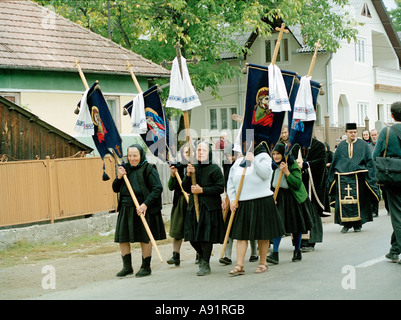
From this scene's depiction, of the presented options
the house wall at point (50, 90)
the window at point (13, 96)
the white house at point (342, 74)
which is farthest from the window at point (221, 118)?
the window at point (13, 96)

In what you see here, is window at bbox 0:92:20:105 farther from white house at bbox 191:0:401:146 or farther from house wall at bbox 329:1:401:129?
house wall at bbox 329:1:401:129

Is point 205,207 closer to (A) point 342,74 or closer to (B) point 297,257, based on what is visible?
(B) point 297,257

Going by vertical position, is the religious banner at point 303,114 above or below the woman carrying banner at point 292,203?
above

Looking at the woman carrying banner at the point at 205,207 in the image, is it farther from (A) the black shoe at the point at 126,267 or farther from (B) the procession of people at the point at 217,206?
(A) the black shoe at the point at 126,267

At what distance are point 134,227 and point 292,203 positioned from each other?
8.11ft

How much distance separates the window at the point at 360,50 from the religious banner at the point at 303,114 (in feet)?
93.2

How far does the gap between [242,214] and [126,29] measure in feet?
65.2

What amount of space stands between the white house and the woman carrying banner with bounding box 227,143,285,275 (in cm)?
2314

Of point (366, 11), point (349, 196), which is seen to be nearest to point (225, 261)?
point (349, 196)

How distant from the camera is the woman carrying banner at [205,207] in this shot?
30.7 ft

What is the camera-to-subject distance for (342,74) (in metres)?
35.7

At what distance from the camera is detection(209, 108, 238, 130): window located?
37.5 meters

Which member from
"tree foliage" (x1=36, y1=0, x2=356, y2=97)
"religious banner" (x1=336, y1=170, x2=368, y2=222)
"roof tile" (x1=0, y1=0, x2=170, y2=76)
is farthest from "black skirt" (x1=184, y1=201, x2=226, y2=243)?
"tree foliage" (x1=36, y1=0, x2=356, y2=97)
